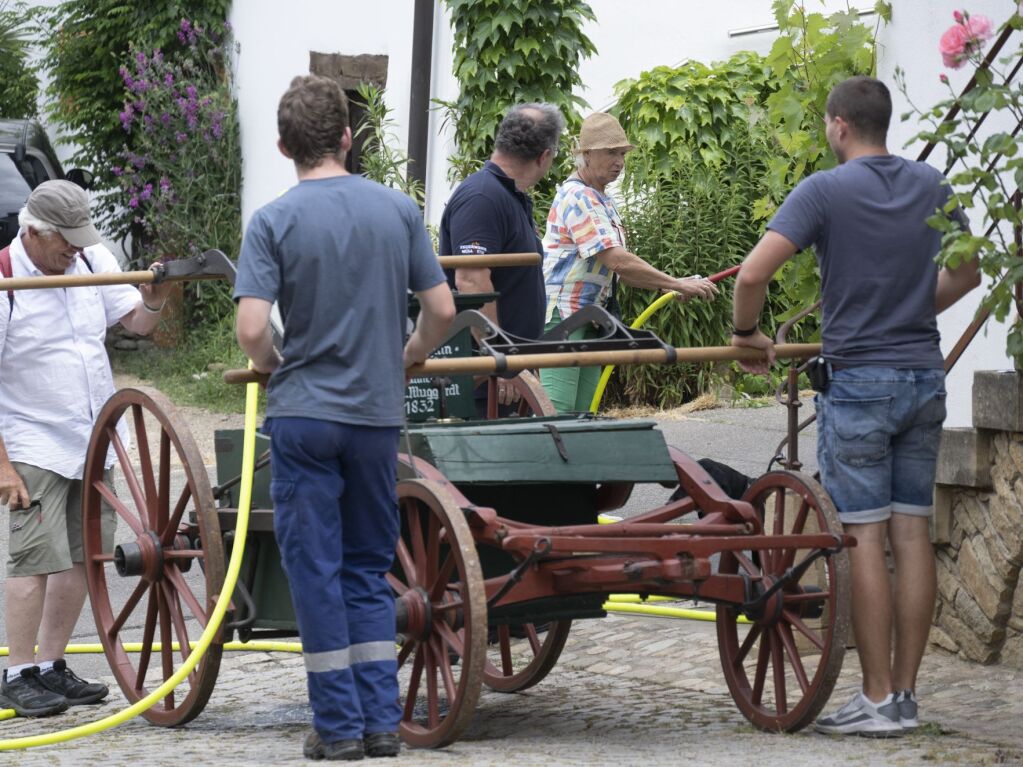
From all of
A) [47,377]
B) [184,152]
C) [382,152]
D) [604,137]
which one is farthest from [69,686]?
[184,152]

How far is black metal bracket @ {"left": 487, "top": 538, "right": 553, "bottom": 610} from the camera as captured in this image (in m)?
4.42

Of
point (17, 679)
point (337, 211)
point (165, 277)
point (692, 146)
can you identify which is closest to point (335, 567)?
point (337, 211)

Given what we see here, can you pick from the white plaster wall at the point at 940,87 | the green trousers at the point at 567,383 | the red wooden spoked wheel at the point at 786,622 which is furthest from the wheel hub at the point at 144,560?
the white plaster wall at the point at 940,87

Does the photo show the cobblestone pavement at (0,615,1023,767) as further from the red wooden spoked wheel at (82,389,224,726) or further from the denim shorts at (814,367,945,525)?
the denim shorts at (814,367,945,525)

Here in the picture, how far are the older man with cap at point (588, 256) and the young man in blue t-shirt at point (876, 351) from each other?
6.45ft

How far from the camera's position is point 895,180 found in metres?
4.77

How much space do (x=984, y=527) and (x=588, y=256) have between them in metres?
1.93

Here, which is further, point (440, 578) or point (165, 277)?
point (165, 277)

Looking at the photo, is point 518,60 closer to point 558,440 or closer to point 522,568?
point 558,440

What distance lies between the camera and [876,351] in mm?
4766

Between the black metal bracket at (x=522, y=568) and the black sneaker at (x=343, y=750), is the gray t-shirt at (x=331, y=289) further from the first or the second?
the black sneaker at (x=343, y=750)

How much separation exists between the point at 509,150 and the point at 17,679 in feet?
8.43

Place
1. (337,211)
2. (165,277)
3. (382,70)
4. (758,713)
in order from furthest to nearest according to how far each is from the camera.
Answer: (382,70), (165,277), (758,713), (337,211)

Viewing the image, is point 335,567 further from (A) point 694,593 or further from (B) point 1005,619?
(B) point 1005,619
